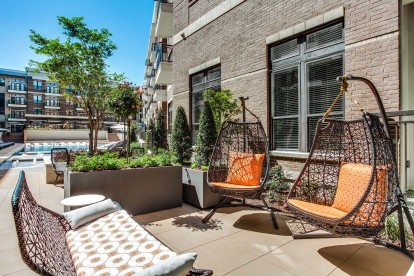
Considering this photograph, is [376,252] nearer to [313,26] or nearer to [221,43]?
[313,26]

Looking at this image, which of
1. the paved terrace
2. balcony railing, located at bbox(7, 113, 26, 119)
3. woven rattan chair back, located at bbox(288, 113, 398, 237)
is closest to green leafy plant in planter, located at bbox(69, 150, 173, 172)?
the paved terrace

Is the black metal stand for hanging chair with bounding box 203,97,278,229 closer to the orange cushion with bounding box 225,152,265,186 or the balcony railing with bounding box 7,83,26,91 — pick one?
the orange cushion with bounding box 225,152,265,186

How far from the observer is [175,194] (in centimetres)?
466

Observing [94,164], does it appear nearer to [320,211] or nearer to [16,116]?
[320,211]

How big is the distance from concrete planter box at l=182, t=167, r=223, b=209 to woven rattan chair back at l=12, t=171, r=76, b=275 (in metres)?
2.64

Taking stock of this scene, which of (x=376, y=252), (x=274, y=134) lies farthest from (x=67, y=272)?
(x=274, y=134)

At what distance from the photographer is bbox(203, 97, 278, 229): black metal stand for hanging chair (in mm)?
3705

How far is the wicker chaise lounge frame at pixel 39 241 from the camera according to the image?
1.48 m

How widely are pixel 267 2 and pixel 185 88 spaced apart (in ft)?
13.5

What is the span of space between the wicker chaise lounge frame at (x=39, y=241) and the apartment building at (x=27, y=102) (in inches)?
1830

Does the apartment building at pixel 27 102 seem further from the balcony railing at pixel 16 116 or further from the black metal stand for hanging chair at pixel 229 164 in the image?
the black metal stand for hanging chair at pixel 229 164

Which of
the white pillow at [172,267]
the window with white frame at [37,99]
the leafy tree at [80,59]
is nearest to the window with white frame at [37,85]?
the window with white frame at [37,99]

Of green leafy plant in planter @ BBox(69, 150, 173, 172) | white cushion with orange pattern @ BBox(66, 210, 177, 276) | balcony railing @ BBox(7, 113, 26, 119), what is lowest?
white cushion with orange pattern @ BBox(66, 210, 177, 276)

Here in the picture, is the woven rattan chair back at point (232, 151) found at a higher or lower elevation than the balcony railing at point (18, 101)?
lower
